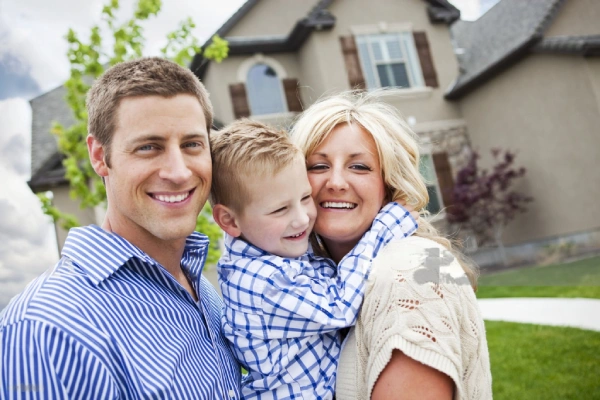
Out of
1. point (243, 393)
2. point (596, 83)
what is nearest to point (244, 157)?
point (243, 393)

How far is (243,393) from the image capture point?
228cm

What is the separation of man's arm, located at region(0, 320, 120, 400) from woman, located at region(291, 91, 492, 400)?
0.89 meters

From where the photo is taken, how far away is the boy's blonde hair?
2.36 metres

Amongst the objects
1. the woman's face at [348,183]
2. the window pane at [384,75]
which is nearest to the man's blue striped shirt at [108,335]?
the woman's face at [348,183]

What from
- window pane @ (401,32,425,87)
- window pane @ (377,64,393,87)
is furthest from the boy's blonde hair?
window pane @ (401,32,425,87)

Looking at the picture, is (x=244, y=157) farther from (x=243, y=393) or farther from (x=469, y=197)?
(x=469, y=197)

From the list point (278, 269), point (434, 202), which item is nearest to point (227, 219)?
point (278, 269)

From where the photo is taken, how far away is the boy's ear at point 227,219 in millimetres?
2482

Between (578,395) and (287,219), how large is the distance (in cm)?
352

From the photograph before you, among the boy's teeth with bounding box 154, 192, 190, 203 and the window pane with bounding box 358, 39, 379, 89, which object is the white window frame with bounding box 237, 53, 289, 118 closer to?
the window pane with bounding box 358, 39, 379, 89

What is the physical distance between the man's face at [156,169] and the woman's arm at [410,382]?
3.03 feet

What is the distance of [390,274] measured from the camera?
2.05 m

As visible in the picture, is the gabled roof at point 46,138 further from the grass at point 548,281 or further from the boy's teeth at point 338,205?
the boy's teeth at point 338,205

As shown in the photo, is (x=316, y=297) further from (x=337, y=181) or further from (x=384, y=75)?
(x=384, y=75)
